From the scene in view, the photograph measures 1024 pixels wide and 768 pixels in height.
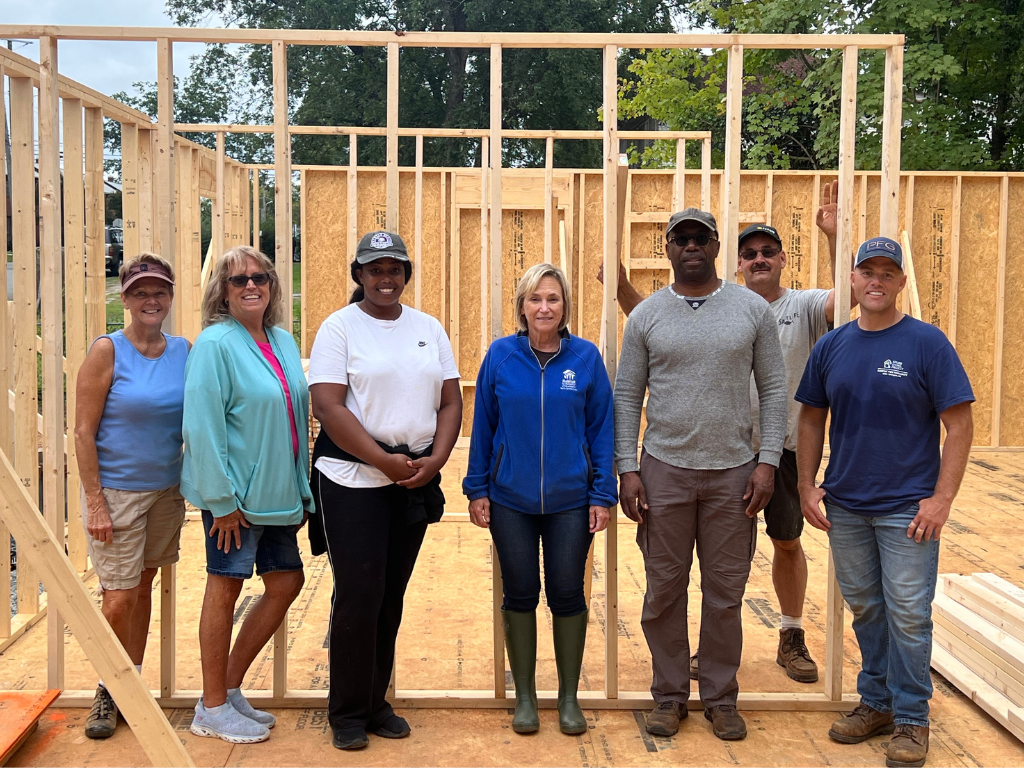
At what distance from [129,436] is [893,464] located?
276 centimetres

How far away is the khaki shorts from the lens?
3.54 m

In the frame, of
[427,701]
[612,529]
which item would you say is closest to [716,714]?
[612,529]

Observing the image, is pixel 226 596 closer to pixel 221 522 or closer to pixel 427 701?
pixel 221 522

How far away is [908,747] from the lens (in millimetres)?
3439

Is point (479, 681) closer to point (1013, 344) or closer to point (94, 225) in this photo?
point (94, 225)

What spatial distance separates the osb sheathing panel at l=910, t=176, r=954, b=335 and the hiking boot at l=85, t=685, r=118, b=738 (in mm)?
8795

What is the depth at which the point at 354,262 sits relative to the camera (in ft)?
11.3

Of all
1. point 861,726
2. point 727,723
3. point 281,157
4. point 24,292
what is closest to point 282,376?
point 281,157

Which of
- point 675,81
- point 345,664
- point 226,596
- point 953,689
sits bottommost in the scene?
point 953,689

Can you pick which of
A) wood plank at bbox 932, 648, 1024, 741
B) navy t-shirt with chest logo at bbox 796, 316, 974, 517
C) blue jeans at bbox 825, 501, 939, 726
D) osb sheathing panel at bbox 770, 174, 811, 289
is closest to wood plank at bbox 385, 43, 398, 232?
navy t-shirt with chest logo at bbox 796, 316, 974, 517

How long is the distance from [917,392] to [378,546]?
6.48 feet

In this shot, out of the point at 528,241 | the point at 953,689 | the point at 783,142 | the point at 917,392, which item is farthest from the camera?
the point at 783,142

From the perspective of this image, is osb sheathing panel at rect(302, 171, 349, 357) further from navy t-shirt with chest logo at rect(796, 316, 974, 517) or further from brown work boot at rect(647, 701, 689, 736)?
navy t-shirt with chest logo at rect(796, 316, 974, 517)

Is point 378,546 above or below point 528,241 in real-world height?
below
